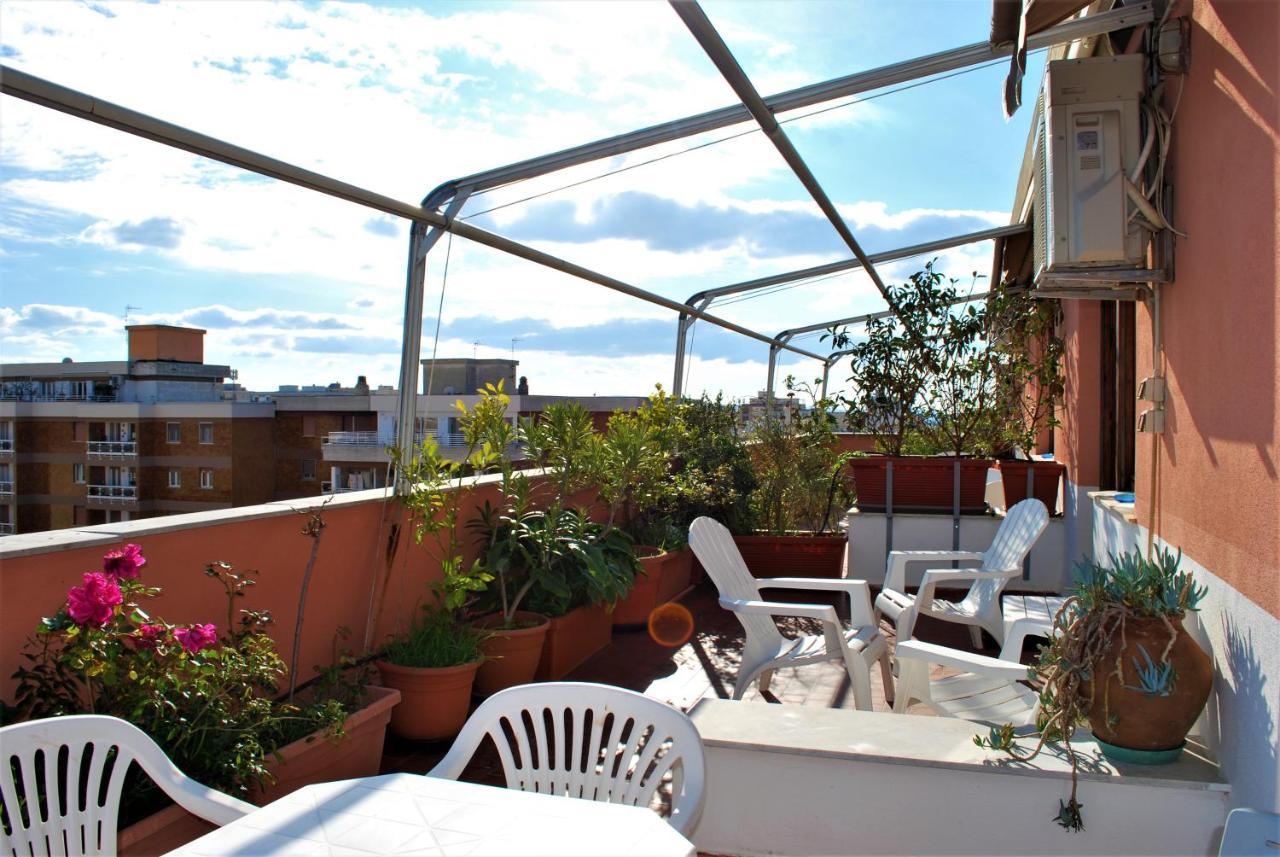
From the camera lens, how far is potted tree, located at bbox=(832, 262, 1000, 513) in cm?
603

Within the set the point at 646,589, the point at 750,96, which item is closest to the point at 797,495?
the point at 646,589

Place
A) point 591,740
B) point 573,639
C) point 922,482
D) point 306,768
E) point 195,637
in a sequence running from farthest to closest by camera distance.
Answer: point 922,482
point 573,639
point 306,768
point 195,637
point 591,740

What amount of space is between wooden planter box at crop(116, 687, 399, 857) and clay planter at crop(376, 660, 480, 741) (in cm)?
19

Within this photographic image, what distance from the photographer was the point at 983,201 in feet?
21.0

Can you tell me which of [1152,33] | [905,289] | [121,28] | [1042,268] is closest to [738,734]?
[1042,268]

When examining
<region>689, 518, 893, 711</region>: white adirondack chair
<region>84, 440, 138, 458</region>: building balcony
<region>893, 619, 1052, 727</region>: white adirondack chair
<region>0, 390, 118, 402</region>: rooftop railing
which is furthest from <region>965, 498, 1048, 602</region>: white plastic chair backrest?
<region>0, 390, 118, 402</region>: rooftop railing

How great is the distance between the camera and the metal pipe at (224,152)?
2.21 m

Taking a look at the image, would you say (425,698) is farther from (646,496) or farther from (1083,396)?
(1083,396)

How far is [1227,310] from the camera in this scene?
86.4 inches

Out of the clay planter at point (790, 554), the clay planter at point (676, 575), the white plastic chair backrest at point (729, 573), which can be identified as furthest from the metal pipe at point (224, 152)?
the clay planter at point (790, 554)

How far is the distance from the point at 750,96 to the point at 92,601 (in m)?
2.77

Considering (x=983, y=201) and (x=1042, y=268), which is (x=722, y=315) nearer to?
(x=983, y=201)

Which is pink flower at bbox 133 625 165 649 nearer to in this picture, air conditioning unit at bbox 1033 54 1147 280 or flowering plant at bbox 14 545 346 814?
flowering plant at bbox 14 545 346 814

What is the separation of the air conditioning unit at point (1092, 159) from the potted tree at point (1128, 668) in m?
1.03
